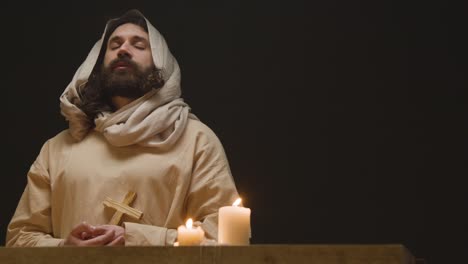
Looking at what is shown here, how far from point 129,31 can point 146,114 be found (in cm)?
41

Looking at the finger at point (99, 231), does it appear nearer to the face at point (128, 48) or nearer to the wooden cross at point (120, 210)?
the wooden cross at point (120, 210)

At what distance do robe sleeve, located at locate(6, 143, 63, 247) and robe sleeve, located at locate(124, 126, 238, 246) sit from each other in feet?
1.46

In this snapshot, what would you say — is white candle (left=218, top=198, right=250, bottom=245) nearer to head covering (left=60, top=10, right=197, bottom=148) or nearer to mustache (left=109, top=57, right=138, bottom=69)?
head covering (left=60, top=10, right=197, bottom=148)

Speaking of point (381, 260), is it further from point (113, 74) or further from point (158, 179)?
point (113, 74)

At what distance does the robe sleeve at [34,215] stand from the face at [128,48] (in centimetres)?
44

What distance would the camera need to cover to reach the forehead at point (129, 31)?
381 centimetres

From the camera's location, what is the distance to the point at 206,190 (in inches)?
136

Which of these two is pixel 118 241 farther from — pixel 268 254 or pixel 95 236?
pixel 268 254

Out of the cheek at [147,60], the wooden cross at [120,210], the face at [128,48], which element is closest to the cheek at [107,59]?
the face at [128,48]

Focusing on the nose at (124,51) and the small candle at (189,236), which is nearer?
the small candle at (189,236)

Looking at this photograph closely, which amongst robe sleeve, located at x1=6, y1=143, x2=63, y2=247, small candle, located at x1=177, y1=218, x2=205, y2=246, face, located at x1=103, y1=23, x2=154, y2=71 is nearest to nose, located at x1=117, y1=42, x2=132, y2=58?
face, located at x1=103, y1=23, x2=154, y2=71

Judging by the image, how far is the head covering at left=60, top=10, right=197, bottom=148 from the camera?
11.5 feet

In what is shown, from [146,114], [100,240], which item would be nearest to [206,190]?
[146,114]

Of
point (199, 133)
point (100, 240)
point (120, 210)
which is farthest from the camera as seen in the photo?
point (199, 133)
